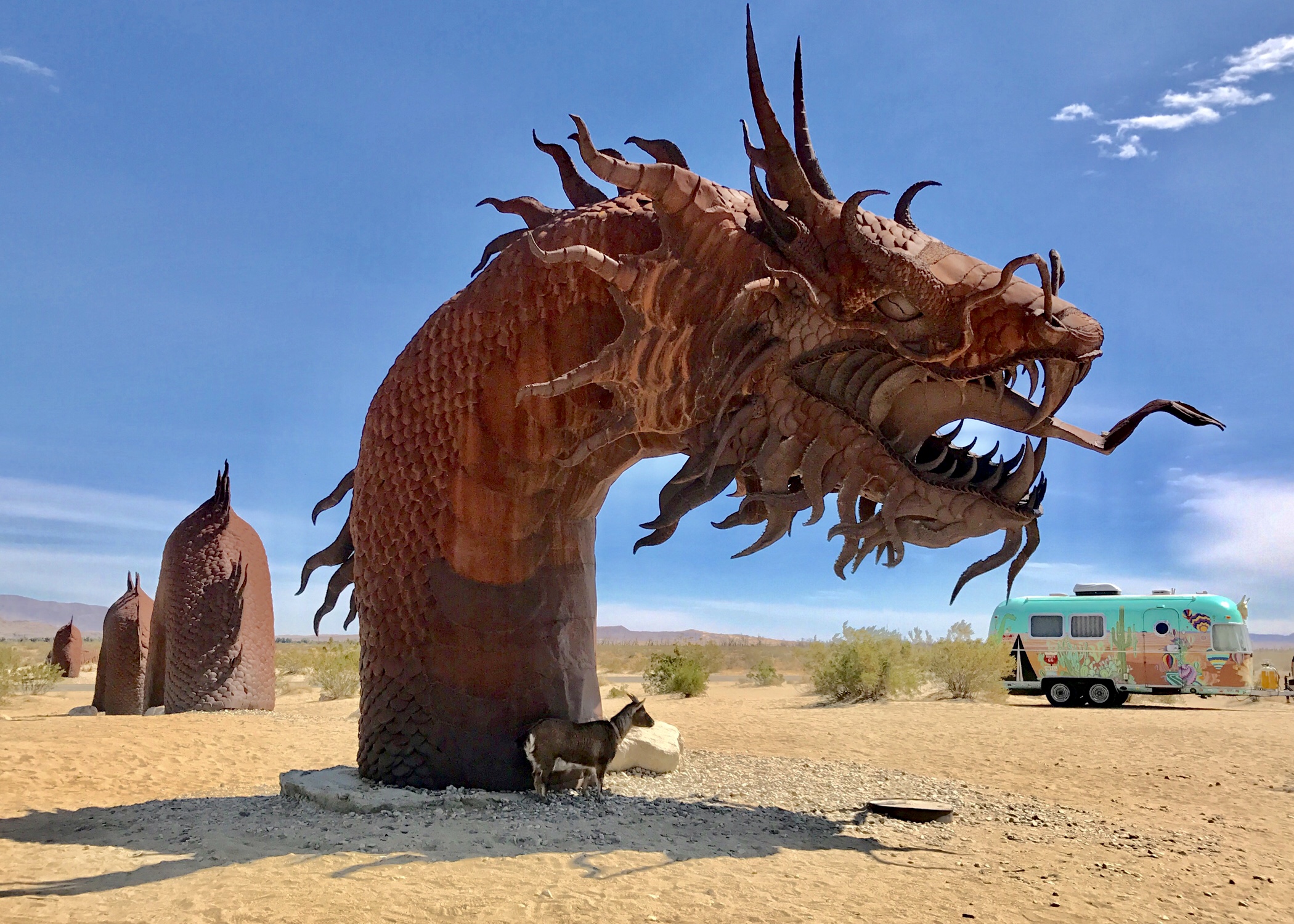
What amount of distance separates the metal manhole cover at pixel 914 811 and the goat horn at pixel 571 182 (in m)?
4.72

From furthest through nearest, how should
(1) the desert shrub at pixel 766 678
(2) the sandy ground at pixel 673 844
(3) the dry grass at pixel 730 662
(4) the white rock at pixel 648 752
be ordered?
1. (3) the dry grass at pixel 730 662
2. (1) the desert shrub at pixel 766 678
3. (4) the white rock at pixel 648 752
4. (2) the sandy ground at pixel 673 844

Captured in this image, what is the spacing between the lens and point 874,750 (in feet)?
35.2

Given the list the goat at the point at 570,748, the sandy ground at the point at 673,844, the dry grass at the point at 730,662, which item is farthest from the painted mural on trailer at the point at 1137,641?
the dry grass at the point at 730,662

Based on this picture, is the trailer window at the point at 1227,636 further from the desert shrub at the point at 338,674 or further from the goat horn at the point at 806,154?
the desert shrub at the point at 338,674

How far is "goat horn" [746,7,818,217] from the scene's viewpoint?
5.40 metres

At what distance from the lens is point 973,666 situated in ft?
63.7

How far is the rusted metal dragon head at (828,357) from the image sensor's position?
5.14 metres

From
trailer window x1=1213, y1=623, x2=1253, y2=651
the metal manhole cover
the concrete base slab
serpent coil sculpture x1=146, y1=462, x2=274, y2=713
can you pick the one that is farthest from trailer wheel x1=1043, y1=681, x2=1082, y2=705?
the concrete base slab

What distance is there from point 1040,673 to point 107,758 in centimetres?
1767

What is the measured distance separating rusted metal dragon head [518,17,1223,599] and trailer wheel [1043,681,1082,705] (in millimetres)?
16079

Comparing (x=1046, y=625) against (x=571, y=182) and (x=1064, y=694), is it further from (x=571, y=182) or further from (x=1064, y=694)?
(x=571, y=182)

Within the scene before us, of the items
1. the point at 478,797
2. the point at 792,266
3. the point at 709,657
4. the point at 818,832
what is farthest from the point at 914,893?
the point at 709,657

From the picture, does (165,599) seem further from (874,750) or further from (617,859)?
(617,859)

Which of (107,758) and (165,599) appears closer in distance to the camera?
(107,758)
